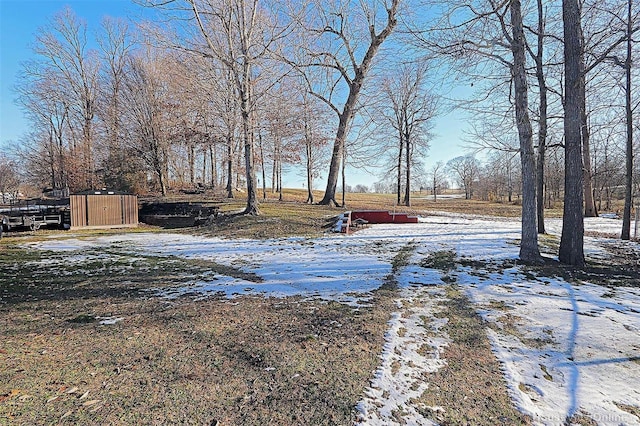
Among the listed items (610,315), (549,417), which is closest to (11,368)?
(549,417)

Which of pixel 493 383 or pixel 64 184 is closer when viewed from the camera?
pixel 493 383

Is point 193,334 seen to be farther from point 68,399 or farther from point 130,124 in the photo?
point 130,124

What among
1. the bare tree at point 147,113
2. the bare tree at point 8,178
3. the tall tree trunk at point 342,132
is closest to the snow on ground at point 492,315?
the tall tree trunk at point 342,132

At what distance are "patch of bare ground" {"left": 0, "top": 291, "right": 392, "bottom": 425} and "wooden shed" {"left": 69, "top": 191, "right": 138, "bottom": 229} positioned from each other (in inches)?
493

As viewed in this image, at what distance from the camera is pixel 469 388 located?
2.48m

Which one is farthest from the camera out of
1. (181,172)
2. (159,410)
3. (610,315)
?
(181,172)

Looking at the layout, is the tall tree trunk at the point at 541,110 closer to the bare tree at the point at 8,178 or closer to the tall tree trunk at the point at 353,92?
the tall tree trunk at the point at 353,92

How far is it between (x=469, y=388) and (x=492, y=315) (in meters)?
1.78

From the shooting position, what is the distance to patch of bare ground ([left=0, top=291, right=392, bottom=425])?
2098mm

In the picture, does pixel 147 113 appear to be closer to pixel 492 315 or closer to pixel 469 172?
pixel 492 315

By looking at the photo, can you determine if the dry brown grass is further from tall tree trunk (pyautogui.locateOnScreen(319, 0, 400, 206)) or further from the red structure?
tall tree trunk (pyautogui.locateOnScreen(319, 0, 400, 206))

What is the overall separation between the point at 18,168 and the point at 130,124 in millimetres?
24539

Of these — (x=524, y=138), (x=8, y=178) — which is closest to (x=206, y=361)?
(x=524, y=138)

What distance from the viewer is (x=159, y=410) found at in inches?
82.3
